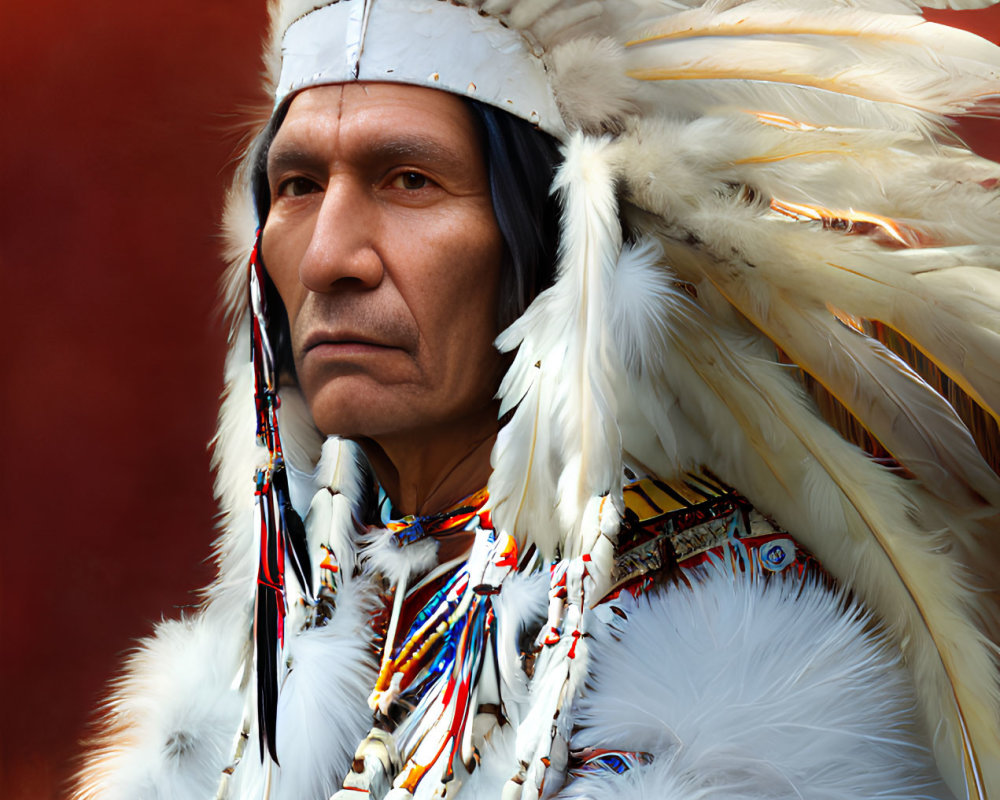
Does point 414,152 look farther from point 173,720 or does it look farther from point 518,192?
point 173,720

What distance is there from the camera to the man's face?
3.39ft

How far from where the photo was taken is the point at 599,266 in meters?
0.92

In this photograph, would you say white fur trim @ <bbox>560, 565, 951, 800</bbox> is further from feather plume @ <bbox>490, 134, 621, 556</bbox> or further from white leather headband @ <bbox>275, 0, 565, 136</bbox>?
white leather headband @ <bbox>275, 0, 565, 136</bbox>

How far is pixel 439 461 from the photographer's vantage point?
3.74 feet

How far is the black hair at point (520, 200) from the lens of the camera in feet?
3.44

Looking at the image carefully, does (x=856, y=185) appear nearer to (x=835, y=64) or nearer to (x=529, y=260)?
(x=835, y=64)

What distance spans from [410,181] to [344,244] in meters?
0.11

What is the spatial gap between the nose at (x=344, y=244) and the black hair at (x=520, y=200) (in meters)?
0.15

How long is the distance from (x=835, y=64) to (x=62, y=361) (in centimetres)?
138

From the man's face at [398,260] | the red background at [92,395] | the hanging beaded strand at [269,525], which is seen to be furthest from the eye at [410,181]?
the red background at [92,395]

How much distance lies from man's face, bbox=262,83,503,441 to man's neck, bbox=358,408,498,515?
50mm

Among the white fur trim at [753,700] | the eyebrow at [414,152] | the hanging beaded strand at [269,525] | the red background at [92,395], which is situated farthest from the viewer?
the red background at [92,395]

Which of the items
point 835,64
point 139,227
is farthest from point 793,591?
point 139,227

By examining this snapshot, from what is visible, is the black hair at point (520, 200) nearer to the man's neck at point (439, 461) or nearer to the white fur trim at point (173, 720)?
the man's neck at point (439, 461)
